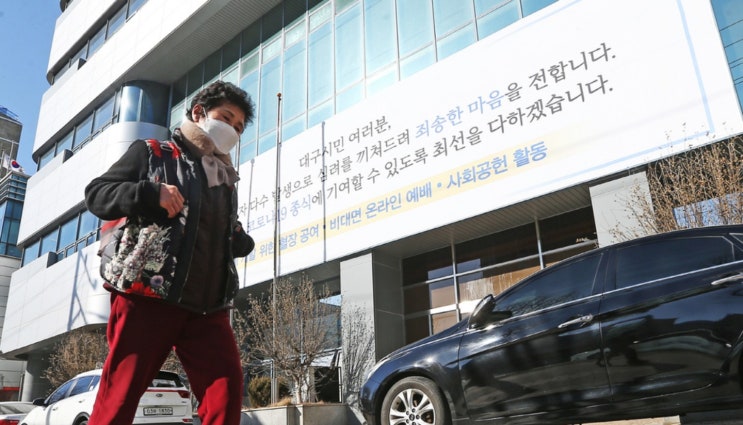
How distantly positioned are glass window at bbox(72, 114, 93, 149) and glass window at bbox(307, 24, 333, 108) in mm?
14567

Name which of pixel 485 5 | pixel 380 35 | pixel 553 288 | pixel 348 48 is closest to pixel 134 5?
pixel 348 48

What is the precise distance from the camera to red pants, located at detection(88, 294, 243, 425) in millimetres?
1923

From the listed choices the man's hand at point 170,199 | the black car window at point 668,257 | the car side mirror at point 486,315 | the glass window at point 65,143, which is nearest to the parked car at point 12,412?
the car side mirror at point 486,315

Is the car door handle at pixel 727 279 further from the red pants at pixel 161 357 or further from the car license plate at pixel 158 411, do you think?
the car license plate at pixel 158 411

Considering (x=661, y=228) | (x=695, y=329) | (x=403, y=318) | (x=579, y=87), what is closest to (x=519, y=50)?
(x=579, y=87)

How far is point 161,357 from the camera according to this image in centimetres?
206

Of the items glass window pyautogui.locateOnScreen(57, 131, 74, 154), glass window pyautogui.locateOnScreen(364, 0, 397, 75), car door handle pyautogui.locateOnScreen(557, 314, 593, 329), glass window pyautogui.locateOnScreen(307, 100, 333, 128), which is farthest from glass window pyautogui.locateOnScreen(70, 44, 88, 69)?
car door handle pyautogui.locateOnScreen(557, 314, 593, 329)

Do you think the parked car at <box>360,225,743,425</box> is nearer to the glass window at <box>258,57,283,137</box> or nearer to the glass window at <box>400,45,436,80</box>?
the glass window at <box>400,45,436,80</box>

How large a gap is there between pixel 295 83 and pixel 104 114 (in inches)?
502

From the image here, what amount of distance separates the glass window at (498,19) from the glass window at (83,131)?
817 inches

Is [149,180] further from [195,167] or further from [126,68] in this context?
[126,68]

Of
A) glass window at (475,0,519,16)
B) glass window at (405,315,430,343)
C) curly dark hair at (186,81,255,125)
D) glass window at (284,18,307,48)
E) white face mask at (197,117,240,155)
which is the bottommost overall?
white face mask at (197,117,240,155)

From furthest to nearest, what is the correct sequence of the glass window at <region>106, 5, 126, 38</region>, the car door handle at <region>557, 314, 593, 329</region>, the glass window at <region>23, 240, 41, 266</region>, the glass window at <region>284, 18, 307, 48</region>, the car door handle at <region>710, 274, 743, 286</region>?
1. the glass window at <region>23, 240, 41, 266</region>
2. the glass window at <region>106, 5, 126, 38</region>
3. the glass window at <region>284, 18, 307, 48</region>
4. the car door handle at <region>557, 314, 593, 329</region>
5. the car door handle at <region>710, 274, 743, 286</region>

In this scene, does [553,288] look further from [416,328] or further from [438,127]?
[416,328]
